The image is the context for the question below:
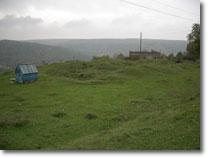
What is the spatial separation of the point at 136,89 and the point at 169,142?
10817 millimetres

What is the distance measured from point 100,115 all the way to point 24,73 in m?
11.8

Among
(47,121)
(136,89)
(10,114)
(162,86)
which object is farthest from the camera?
(162,86)

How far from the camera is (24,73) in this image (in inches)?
862

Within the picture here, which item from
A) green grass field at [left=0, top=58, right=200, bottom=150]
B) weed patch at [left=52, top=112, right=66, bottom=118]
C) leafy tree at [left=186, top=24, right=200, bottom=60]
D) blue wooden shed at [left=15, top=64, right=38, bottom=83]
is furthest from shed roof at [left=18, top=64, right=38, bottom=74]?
leafy tree at [left=186, top=24, right=200, bottom=60]

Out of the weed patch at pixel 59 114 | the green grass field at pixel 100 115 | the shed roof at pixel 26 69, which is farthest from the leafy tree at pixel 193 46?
the weed patch at pixel 59 114

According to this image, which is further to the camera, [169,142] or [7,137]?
[7,137]

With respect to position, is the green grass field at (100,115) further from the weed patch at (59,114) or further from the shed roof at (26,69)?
the shed roof at (26,69)

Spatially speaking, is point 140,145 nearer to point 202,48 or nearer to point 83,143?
point 83,143

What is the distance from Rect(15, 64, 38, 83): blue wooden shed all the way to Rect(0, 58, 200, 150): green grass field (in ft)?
2.15

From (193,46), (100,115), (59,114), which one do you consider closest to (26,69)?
(59,114)

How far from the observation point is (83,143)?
25.5 ft

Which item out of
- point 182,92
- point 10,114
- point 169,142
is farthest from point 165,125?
point 182,92

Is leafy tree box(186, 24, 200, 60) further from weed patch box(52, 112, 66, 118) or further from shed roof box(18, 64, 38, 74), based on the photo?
weed patch box(52, 112, 66, 118)

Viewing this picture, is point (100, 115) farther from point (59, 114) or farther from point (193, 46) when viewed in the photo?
point (193, 46)
